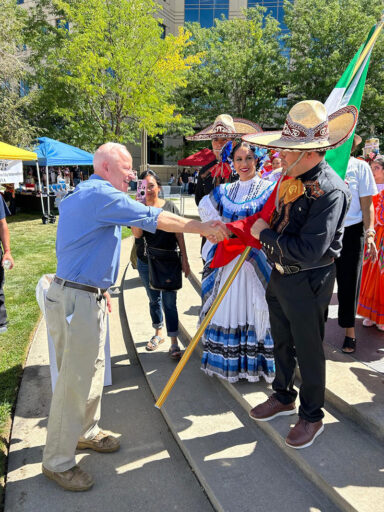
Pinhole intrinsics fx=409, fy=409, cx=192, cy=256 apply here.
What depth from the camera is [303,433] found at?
104 inches

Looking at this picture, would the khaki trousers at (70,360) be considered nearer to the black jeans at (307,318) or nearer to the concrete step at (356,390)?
the black jeans at (307,318)

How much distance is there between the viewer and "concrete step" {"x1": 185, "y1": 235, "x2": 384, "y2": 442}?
278 centimetres

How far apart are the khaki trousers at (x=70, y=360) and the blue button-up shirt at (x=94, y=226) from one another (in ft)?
0.49

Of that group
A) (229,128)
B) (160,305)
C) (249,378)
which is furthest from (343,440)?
(229,128)

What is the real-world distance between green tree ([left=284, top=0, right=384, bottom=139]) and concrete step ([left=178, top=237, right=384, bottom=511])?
77.1 ft

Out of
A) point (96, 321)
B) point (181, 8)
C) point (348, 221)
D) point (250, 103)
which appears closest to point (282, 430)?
point (96, 321)

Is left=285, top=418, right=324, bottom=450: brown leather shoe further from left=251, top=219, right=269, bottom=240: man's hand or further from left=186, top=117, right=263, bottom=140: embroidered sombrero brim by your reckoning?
left=186, top=117, right=263, bottom=140: embroidered sombrero brim

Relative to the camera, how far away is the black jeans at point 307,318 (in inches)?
98.6

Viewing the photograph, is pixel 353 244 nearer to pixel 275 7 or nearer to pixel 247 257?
pixel 247 257

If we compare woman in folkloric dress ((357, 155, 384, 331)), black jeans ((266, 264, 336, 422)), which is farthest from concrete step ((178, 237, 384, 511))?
woman in folkloric dress ((357, 155, 384, 331))

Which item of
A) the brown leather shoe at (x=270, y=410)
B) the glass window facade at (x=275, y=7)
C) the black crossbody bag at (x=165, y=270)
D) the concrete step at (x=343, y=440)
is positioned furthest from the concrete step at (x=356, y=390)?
the glass window facade at (x=275, y=7)

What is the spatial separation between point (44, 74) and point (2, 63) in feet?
12.4

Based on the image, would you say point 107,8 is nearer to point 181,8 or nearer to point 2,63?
point 2,63

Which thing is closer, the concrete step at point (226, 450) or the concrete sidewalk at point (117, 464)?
the concrete step at point (226, 450)
